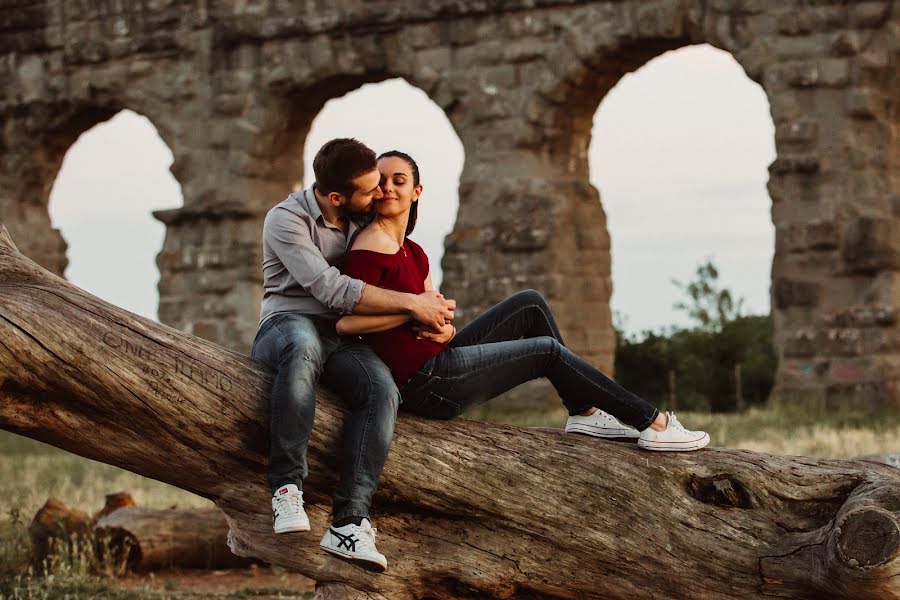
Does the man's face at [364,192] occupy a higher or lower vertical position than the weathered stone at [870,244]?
higher

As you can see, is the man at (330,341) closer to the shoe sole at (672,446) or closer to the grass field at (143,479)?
the shoe sole at (672,446)

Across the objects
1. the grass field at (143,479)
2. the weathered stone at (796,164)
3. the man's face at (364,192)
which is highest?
the weathered stone at (796,164)

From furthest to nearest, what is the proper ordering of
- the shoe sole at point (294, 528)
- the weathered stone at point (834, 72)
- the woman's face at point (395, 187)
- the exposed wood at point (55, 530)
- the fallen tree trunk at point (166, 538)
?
the weathered stone at point (834, 72), the fallen tree trunk at point (166, 538), the exposed wood at point (55, 530), the woman's face at point (395, 187), the shoe sole at point (294, 528)

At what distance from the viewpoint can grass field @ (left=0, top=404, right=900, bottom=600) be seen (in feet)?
24.9

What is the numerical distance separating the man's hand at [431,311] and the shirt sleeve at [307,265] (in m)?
0.22

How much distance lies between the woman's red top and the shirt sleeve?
0.09 m

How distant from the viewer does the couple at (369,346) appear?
16.3 feet

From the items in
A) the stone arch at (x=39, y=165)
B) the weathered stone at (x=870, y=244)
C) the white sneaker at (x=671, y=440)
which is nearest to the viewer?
the white sneaker at (x=671, y=440)

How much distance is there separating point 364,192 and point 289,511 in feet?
3.88

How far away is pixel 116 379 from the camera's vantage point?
5.05 meters

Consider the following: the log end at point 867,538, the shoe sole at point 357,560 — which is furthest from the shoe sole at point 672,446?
the shoe sole at point 357,560

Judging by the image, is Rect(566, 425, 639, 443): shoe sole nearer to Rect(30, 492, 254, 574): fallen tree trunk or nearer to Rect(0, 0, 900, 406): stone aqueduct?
Rect(30, 492, 254, 574): fallen tree trunk

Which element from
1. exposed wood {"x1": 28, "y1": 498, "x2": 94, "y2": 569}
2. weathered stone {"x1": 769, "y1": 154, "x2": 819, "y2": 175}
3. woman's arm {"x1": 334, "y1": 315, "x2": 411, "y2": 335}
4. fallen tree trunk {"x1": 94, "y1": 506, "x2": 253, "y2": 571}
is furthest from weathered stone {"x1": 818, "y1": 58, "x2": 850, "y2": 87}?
woman's arm {"x1": 334, "y1": 315, "x2": 411, "y2": 335}

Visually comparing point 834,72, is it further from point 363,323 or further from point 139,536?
point 363,323
